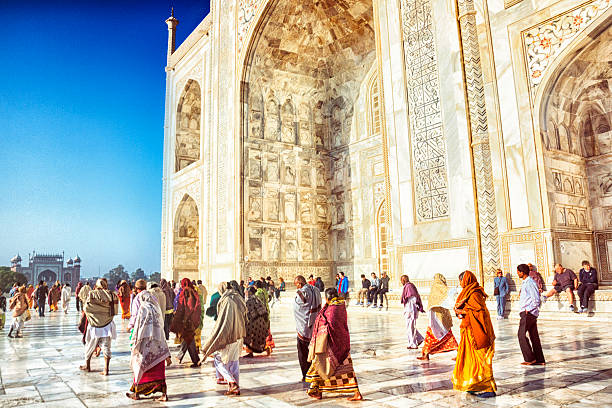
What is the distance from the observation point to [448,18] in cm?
A: 1004

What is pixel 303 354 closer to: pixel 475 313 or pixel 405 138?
pixel 475 313

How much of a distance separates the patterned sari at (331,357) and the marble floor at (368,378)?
0.39 ft

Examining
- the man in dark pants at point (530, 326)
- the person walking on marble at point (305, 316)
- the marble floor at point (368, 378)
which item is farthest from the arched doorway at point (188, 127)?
the man in dark pants at point (530, 326)

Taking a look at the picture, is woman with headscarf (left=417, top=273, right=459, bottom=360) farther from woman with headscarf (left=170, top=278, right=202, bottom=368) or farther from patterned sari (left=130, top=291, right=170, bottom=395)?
patterned sari (left=130, top=291, right=170, bottom=395)

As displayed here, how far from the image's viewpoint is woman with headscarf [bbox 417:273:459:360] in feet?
16.7

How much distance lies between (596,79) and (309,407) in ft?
28.7

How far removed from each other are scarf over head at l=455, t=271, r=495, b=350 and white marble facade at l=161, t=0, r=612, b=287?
17.0 feet

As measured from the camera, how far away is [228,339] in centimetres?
405

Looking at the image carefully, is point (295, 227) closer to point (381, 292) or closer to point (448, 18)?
point (381, 292)

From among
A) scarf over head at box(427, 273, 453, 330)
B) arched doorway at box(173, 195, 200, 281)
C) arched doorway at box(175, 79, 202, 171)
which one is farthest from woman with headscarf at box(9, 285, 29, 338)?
arched doorway at box(175, 79, 202, 171)

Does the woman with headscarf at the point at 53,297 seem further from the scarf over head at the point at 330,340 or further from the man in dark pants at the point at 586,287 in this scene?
the man in dark pants at the point at 586,287

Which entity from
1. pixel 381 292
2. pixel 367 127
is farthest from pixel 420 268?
pixel 367 127

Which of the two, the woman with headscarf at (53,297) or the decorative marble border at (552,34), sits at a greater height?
the decorative marble border at (552,34)

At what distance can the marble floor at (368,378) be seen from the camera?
3502 mm
